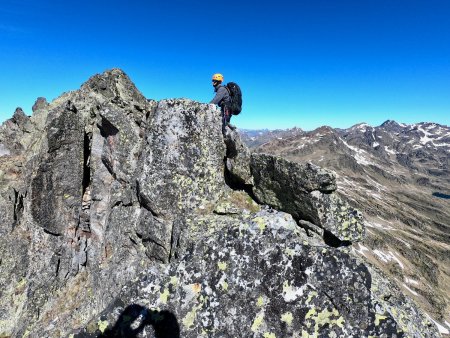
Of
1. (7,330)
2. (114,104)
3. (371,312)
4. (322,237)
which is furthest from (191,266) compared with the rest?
(7,330)

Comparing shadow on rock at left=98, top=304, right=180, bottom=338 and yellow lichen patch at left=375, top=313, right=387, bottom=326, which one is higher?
yellow lichen patch at left=375, top=313, right=387, bottom=326

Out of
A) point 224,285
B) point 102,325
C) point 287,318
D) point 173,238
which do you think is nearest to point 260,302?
point 287,318

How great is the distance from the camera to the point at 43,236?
25.5 metres

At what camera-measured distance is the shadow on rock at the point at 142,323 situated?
327 inches

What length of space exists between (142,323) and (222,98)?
52.3ft

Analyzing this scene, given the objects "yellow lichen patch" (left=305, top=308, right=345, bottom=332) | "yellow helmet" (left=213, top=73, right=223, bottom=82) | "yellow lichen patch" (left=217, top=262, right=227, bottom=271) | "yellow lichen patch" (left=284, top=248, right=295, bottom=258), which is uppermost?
"yellow helmet" (left=213, top=73, right=223, bottom=82)

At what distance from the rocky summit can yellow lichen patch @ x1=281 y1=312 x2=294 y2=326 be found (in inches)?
2.0

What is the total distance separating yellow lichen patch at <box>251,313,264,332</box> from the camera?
27.9 feet

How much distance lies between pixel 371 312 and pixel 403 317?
1.30 metres

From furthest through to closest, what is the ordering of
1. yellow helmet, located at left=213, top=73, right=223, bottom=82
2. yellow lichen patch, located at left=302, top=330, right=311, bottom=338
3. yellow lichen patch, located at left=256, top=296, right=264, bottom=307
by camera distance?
1. yellow helmet, located at left=213, top=73, right=223, bottom=82
2. yellow lichen patch, located at left=256, top=296, right=264, bottom=307
3. yellow lichen patch, located at left=302, top=330, right=311, bottom=338

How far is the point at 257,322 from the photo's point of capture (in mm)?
8547

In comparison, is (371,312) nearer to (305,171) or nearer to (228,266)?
(228,266)

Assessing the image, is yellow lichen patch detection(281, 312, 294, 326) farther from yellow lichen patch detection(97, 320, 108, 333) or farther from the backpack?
the backpack

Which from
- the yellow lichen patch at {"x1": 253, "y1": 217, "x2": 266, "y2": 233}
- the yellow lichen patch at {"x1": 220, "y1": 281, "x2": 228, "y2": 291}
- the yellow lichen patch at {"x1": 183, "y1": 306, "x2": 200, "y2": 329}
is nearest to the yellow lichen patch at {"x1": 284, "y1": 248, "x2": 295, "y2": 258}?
the yellow lichen patch at {"x1": 253, "y1": 217, "x2": 266, "y2": 233}
